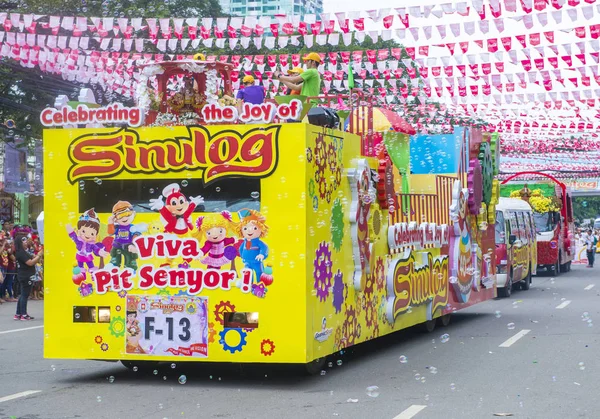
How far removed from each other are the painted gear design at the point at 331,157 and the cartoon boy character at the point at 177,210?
4.64 feet

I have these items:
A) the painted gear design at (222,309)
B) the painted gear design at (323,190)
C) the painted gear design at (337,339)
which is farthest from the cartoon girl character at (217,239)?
the painted gear design at (337,339)

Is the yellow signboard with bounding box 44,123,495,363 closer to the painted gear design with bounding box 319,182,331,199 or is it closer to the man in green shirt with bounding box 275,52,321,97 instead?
the painted gear design with bounding box 319,182,331,199

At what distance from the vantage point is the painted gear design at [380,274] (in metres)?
12.3

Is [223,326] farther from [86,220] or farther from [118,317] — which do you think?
[86,220]

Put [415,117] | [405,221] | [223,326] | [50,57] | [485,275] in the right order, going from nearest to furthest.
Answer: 1. [223,326]
2. [405,221]
3. [485,275]
4. [50,57]
5. [415,117]

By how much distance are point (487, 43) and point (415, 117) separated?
1191cm

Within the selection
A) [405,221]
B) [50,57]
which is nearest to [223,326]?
[405,221]

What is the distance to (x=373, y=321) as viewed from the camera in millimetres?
12156

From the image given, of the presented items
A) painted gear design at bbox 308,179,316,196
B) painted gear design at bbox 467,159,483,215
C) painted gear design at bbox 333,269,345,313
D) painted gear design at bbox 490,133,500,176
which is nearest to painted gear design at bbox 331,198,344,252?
painted gear design at bbox 333,269,345,313

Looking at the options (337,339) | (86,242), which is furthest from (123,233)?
(337,339)

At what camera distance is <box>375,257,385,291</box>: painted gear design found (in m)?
12.3

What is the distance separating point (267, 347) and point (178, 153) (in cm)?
215

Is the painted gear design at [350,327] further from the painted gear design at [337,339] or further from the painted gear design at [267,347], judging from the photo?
the painted gear design at [267,347]

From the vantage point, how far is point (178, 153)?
10.3 m
